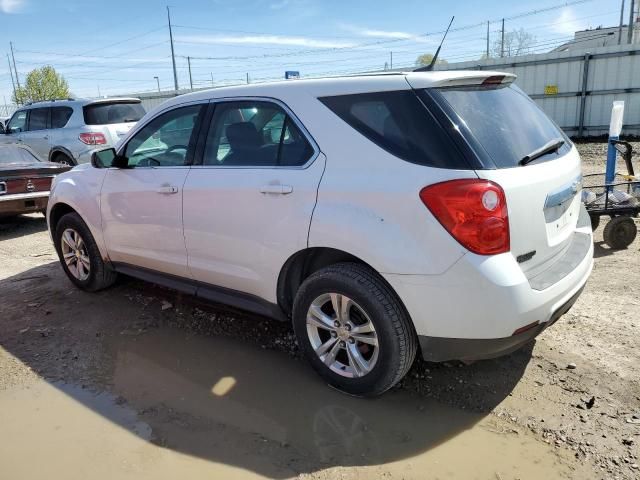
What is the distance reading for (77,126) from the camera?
34.9 ft

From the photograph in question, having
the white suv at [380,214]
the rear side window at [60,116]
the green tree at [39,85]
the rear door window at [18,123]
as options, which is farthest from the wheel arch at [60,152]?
the green tree at [39,85]

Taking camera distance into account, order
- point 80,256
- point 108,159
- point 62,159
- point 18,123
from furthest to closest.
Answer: point 18,123, point 62,159, point 80,256, point 108,159

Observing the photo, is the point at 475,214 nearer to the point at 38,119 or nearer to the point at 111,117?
the point at 111,117

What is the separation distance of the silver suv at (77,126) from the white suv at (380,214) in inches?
295

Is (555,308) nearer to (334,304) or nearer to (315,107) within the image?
(334,304)

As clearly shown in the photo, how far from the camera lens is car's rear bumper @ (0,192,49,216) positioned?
7554 millimetres

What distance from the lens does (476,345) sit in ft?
8.76

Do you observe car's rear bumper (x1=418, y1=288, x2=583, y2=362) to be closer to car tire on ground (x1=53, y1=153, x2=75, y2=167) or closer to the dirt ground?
the dirt ground

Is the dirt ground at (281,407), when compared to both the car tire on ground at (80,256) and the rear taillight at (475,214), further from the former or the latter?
the rear taillight at (475,214)

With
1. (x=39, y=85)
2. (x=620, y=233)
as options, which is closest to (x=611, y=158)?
(x=620, y=233)

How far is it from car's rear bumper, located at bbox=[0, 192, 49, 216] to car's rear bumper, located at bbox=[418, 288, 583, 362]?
22.1 feet

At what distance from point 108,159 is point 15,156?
5.34 m

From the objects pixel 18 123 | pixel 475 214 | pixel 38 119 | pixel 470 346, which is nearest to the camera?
pixel 475 214

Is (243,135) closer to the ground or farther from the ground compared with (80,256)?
farther from the ground
